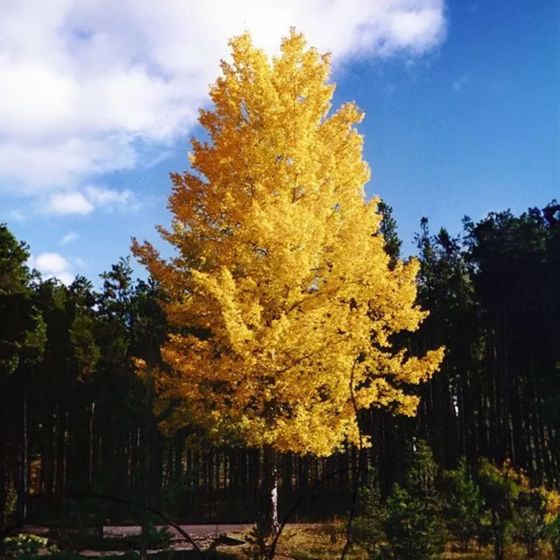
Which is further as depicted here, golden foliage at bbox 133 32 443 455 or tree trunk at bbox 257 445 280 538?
tree trunk at bbox 257 445 280 538

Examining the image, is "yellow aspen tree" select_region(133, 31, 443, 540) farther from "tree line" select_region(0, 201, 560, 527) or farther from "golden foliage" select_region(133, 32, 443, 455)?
"tree line" select_region(0, 201, 560, 527)

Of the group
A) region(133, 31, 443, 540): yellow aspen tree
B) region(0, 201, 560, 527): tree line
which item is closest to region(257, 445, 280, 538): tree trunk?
region(133, 31, 443, 540): yellow aspen tree

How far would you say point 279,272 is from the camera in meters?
12.5

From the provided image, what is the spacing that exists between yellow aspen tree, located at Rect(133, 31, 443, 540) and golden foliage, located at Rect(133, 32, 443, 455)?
3 centimetres

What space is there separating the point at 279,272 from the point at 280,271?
0.12ft

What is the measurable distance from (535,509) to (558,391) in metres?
17.1

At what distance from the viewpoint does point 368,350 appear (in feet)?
42.7

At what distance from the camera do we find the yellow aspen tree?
40.9 ft

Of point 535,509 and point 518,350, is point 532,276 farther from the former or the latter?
point 535,509

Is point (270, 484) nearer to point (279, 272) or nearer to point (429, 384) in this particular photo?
point (279, 272)

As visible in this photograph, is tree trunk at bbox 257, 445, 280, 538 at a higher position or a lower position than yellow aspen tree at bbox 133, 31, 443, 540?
lower

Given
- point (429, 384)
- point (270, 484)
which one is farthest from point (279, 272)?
point (429, 384)

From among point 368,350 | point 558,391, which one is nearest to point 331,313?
point 368,350

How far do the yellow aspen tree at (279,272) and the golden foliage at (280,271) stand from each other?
0.10 ft
